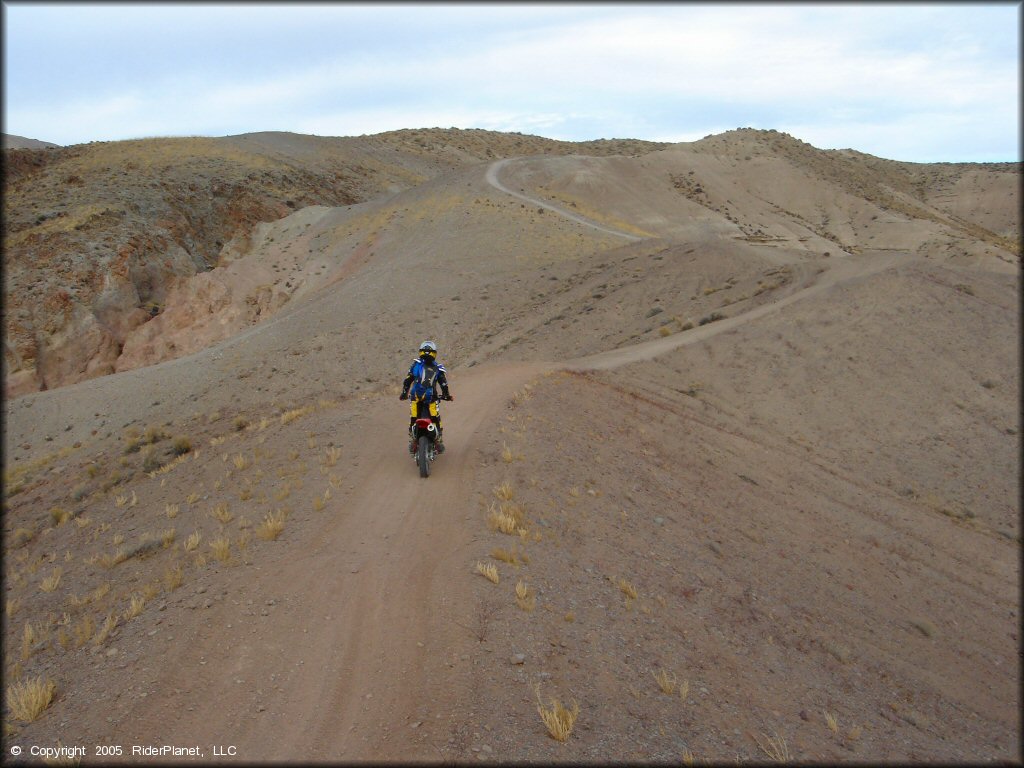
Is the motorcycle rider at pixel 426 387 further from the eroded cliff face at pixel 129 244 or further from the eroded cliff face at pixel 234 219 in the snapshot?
the eroded cliff face at pixel 129 244

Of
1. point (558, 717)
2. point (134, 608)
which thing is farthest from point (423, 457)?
point (558, 717)

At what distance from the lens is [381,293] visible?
2883 centimetres

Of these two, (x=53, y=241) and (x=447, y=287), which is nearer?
(x=447, y=287)

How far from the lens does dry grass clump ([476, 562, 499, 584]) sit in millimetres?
6312

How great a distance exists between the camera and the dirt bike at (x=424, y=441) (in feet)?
29.2

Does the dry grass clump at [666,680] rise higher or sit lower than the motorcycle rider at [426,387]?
lower

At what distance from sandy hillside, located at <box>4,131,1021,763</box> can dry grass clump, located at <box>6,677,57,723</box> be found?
Result: 3.5 inches

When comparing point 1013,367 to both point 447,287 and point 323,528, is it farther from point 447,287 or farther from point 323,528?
point 447,287

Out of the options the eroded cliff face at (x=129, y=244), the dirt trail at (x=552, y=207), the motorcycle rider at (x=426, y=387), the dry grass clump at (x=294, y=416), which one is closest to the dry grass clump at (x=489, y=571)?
the motorcycle rider at (x=426, y=387)

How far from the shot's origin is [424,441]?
8969 millimetres

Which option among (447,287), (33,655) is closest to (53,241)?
(447,287)

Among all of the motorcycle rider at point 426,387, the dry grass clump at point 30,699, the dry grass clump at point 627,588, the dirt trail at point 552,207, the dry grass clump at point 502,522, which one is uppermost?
the dirt trail at point 552,207

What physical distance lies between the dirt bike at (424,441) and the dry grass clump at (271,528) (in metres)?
2.02

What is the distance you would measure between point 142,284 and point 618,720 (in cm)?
3730
